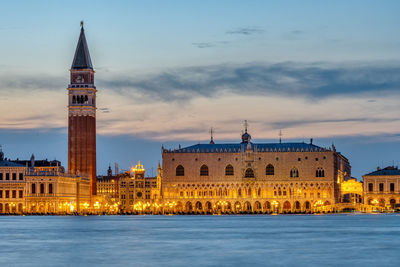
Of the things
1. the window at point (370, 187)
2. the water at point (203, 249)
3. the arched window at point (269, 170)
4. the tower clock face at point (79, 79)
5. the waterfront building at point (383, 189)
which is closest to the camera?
the water at point (203, 249)

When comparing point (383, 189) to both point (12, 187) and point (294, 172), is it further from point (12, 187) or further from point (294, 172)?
point (12, 187)

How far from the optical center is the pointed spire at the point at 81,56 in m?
177

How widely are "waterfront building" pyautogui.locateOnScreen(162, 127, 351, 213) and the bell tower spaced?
1575 cm

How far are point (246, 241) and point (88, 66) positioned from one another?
119 metres

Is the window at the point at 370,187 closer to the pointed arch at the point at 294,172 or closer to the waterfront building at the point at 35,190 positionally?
the pointed arch at the point at 294,172

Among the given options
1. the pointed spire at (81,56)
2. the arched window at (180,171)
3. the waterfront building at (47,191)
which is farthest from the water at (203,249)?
the pointed spire at (81,56)

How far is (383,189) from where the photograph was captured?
167375 millimetres

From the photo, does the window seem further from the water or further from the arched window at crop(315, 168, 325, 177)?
the water

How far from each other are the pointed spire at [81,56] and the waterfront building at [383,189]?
207ft

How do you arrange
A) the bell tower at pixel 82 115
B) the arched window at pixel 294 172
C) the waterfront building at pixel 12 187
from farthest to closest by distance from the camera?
the bell tower at pixel 82 115 → the arched window at pixel 294 172 → the waterfront building at pixel 12 187

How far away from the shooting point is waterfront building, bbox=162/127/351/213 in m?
168

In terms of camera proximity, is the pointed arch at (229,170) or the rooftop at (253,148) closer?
the rooftop at (253,148)

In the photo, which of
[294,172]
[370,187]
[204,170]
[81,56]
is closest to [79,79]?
[81,56]

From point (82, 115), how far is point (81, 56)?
13.4 m
